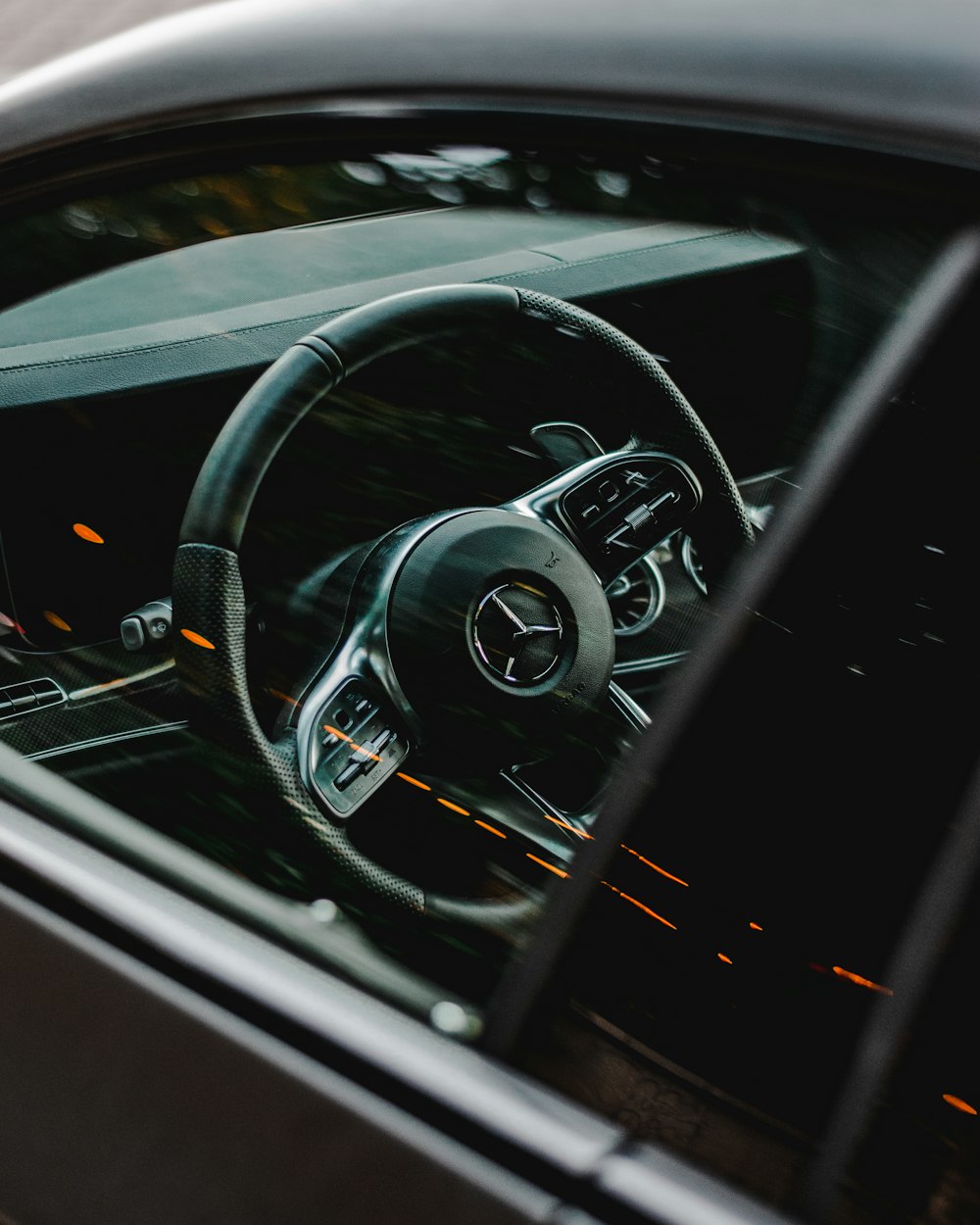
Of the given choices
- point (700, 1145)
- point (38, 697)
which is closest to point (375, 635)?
point (38, 697)

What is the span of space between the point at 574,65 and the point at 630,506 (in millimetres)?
716

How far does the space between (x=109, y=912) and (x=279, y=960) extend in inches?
6.5

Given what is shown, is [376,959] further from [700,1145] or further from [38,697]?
[38,697]

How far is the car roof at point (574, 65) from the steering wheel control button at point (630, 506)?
62 centimetres

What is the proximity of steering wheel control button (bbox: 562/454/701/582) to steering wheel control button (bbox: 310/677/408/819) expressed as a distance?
0.35m

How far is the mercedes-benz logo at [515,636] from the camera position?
1.35m

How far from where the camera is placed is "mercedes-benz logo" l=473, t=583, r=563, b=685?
1354 mm

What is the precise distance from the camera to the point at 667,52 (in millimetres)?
899

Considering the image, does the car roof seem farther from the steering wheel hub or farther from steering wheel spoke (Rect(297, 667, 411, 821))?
steering wheel spoke (Rect(297, 667, 411, 821))

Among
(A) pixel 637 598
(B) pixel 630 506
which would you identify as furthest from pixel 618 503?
(A) pixel 637 598

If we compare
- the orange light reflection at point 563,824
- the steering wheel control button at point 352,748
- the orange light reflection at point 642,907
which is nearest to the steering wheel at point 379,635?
the steering wheel control button at point 352,748

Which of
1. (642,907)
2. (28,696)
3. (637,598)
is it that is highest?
(637,598)

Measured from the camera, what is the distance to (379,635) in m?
1.39

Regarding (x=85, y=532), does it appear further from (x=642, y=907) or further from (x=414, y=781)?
(x=642, y=907)
